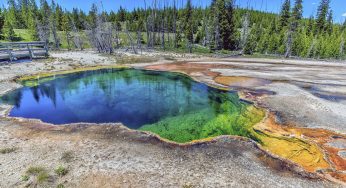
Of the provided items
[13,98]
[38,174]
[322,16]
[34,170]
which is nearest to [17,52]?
[13,98]

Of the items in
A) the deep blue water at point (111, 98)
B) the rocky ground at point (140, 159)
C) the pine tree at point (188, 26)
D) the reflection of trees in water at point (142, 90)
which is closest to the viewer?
the rocky ground at point (140, 159)

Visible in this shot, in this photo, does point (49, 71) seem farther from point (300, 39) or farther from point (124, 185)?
point (300, 39)

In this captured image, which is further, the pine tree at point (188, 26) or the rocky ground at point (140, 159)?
the pine tree at point (188, 26)

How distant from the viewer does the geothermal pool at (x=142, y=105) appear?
15414 millimetres

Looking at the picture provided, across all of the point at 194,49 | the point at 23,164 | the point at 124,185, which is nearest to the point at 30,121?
the point at 23,164

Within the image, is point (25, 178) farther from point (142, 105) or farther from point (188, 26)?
point (188, 26)

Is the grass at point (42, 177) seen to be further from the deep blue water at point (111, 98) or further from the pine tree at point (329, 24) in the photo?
the pine tree at point (329, 24)

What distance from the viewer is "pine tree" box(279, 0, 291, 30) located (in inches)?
3079

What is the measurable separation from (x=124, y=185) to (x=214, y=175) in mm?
3522

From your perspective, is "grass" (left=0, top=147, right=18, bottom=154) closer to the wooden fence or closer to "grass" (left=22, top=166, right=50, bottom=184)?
"grass" (left=22, top=166, right=50, bottom=184)

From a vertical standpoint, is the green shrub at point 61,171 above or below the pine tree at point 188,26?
below

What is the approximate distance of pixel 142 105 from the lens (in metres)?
20.3

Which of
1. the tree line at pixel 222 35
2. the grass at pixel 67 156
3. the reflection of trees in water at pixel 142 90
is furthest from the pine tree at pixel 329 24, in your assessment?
the grass at pixel 67 156

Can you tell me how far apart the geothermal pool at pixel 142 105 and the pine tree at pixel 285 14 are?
66.4 m
